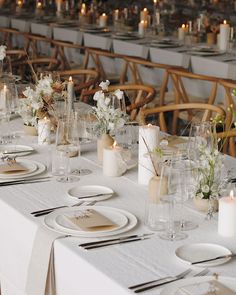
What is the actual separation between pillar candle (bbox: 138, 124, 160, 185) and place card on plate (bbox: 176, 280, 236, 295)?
0.94 metres

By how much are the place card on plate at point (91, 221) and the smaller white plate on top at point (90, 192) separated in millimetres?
174

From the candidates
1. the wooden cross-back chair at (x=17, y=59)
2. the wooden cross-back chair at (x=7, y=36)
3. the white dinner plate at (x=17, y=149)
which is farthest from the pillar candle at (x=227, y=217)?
the wooden cross-back chair at (x=7, y=36)

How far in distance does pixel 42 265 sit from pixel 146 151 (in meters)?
0.78

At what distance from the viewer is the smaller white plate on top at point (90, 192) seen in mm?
2926

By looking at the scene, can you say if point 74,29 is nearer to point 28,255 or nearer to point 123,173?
point 123,173

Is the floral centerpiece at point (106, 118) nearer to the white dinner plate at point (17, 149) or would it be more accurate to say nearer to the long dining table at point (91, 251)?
the long dining table at point (91, 251)

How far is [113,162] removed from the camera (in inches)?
126

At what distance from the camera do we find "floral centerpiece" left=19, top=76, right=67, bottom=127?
12.4 ft

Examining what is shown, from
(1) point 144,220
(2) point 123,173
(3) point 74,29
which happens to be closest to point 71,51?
(3) point 74,29

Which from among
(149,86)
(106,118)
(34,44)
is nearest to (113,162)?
(106,118)

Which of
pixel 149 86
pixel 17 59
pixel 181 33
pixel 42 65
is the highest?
pixel 181 33

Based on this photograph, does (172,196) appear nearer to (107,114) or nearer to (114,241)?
(114,241)

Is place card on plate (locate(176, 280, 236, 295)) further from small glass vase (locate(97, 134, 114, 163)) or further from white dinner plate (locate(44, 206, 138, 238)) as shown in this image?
small glass vase (locate(97, 134, 114, 163))

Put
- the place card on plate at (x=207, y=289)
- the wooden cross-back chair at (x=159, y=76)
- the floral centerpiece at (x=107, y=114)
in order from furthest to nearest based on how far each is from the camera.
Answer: the wooden cross-back chair at (x=159, y=76)
the floral centerpiece at (x=107, y=114)
the place card on plate at (x=207, y=289)
